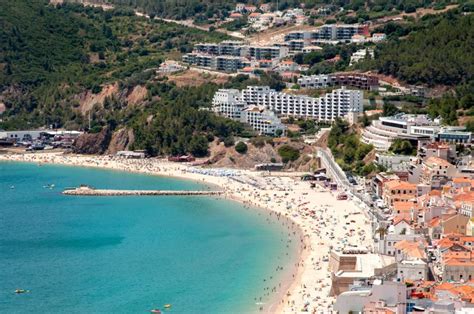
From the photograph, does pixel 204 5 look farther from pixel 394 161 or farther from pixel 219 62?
pixel 394 161

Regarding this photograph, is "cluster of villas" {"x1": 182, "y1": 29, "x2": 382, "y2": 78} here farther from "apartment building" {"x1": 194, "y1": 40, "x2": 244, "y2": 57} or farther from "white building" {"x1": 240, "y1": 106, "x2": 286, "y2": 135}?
"white building" {"x1": 240, "y1": 106, "x2": 286, "y2": 135}

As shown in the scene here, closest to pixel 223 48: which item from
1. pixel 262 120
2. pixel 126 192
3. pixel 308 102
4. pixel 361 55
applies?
pixel 361 55

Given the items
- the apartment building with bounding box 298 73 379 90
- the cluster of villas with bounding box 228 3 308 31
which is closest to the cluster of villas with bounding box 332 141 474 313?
the apartment building with bounding box 298 73 379 90

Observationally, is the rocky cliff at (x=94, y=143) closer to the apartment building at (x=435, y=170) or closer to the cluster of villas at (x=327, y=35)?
the cluster of villas at (x=327, y=35)

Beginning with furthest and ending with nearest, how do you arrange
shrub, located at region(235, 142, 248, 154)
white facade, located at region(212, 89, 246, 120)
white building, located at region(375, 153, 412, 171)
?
white facade, located at region(212, 89, 246, 120)
shrub, located at region(235, 142, 248, 154)
white building, located at region(375, 153, 412, 171)

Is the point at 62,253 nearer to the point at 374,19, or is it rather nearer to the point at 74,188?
the point at 74,188

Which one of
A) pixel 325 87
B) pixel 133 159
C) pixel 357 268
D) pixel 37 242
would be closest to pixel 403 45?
pixel 325 87
